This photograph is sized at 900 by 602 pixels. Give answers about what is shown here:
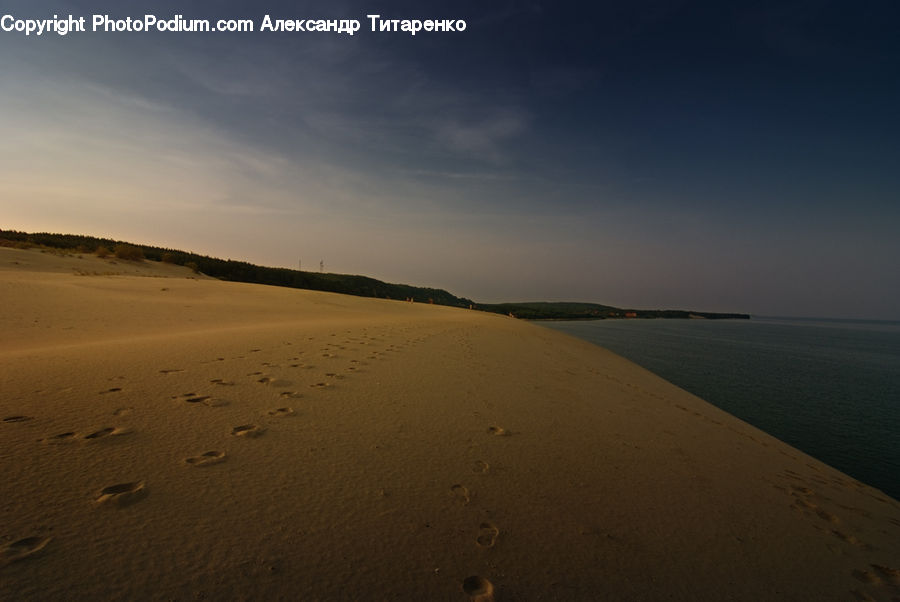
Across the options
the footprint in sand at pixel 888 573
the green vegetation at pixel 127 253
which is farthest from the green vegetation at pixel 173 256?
the footprint in sand at pixel 888 573

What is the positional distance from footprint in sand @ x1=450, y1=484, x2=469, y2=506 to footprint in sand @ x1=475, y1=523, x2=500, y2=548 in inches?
11.3

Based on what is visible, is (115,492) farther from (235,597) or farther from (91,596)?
(235,597)

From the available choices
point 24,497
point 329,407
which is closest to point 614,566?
point 329,407

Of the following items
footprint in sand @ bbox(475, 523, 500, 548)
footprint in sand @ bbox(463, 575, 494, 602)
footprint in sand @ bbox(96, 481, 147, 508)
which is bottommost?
footprint in sand @ bbox(463, 575, 494, 602)

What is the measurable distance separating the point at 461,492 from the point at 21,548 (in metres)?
2.64

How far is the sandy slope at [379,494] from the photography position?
2.04 m

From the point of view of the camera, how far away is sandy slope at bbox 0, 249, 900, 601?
6.70ft

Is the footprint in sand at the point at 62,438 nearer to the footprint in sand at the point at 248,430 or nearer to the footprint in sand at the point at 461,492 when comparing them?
the footprint in sand at the point at 248,430

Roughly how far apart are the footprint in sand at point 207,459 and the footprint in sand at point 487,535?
2207 mm

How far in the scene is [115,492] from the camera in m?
2.45

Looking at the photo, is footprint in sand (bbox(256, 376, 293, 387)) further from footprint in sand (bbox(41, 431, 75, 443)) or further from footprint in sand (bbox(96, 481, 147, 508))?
footprint in sand (bbox(96, 481, 147, 508))

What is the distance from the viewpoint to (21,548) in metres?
1.87

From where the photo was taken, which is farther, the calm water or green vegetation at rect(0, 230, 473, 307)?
green vegetation at rect(0, 230, 473, 307)

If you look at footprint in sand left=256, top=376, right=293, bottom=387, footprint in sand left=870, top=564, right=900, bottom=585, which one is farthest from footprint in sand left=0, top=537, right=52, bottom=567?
footprint in sand left=870, top=564, right=900, bottom=585
